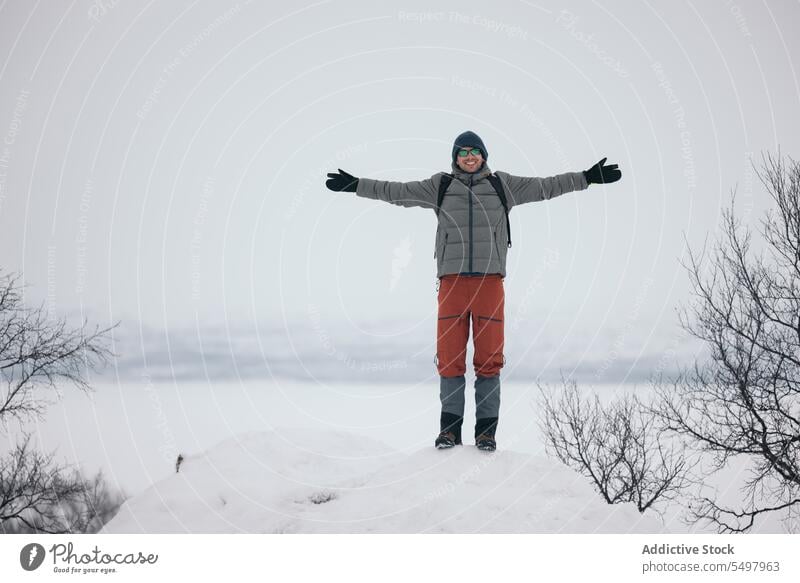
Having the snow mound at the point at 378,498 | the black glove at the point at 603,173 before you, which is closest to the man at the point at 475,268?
the black glove at the point at 603,173

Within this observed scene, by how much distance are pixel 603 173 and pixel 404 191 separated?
214 cm

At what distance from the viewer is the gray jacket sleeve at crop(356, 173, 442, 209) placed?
6.42m

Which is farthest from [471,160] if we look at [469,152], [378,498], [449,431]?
[378,498]

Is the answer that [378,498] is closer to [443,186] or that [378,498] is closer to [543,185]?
[443,186]

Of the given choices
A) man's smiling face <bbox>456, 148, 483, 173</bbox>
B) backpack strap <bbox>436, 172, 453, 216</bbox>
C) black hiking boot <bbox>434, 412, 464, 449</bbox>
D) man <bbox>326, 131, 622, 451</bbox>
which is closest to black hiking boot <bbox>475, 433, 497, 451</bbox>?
man <bbox>326, 131, 622, 451</bbox>

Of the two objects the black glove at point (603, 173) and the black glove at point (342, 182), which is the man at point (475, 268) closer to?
the black glove at point (603, 173)

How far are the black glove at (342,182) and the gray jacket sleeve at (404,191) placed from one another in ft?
0.22

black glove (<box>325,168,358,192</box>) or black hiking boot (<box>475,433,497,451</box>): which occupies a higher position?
black glove (<box>325,168,358,192</box>)

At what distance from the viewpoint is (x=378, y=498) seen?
530 centimetres

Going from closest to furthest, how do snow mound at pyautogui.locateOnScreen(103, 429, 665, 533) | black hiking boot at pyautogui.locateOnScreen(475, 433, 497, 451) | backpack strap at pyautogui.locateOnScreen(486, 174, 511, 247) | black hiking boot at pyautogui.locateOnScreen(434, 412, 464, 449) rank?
snow mound at pyautogui.locateOnScreen(103, 429, 665, 533)
black hiking boot at pyautogui.locateOnScreen(475, 433, 497, 451)
black hiking boot at pyautogui.locateOnScreen(434, 412, 464, 449)
backpack strap at pyautogui.locateOnScreen(486, 174, 511, 247)

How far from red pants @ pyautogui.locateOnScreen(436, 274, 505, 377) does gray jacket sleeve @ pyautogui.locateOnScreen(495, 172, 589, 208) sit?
966mm

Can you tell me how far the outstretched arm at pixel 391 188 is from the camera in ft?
21.1

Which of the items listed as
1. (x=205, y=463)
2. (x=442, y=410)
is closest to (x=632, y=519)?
(x=442, y=410)

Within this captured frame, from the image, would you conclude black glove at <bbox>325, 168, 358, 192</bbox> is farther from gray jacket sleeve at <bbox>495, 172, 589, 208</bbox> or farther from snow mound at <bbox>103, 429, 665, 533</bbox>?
snow mound at <bbox>103, 429, 665, 533</bbox>
